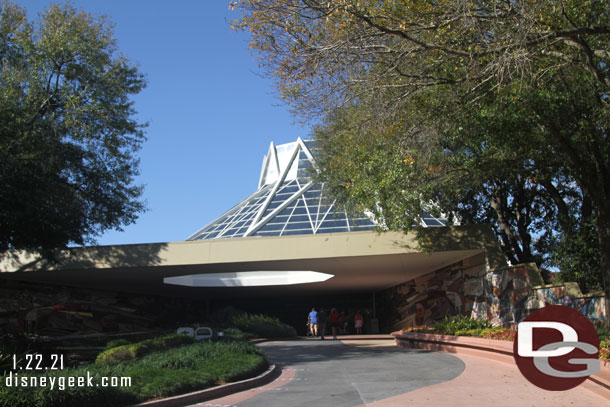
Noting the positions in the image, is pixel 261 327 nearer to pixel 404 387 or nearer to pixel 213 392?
pixel 213 392

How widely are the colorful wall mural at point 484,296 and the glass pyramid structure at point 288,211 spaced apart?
4.27m

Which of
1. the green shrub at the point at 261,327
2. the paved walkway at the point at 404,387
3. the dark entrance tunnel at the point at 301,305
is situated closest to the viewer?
the paved walkway at the point at 404,387

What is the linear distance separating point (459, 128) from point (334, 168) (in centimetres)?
627

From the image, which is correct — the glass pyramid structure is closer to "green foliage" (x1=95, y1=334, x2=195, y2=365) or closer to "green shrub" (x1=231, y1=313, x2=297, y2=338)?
"green shrub" (x1=231, y1=313, x2=297, y2=338)

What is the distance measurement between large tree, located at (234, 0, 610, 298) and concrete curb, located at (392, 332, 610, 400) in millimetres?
2820

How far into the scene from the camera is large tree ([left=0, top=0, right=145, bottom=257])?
15.4m

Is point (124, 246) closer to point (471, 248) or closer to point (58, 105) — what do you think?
point (58, 105)

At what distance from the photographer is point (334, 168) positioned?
18.3m

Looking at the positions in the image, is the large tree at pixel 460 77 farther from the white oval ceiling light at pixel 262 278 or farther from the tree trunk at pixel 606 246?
the white oval ceiling light at pixel 262 278

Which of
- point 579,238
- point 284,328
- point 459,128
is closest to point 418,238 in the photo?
point 579,238

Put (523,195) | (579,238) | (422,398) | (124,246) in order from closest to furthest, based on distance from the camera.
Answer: (422,398) → (579,238) → (523,195) → (124,246)

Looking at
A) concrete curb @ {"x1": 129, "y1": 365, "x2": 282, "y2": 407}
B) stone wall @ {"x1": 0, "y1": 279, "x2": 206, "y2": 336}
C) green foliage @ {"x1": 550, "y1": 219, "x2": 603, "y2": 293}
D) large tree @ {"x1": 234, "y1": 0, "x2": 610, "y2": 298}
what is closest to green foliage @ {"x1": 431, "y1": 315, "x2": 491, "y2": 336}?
green foliage @ {"x1": 550, "y1": 219, "x2": 603, "y2": 293}

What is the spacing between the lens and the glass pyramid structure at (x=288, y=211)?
28003 mm

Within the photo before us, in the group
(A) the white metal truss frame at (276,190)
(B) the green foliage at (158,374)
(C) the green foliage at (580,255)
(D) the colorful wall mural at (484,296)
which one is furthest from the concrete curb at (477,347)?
(A) the white metal truss frame at (276,190)
